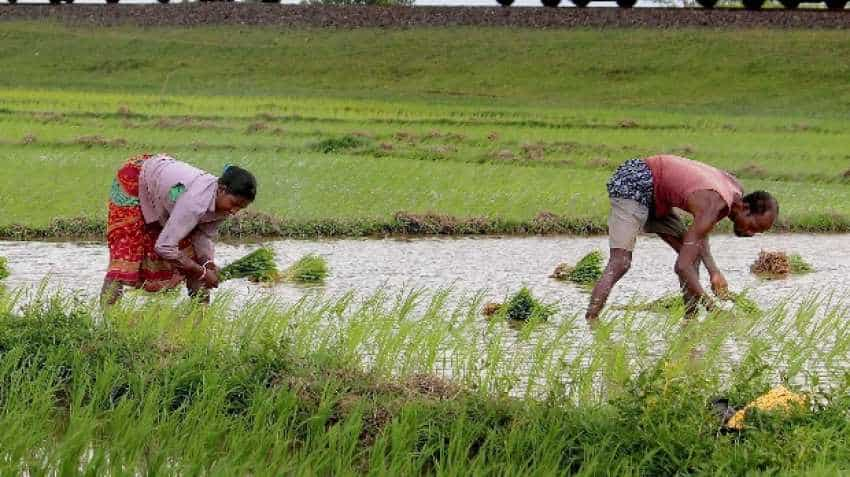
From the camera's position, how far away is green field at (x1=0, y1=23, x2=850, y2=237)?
13.0 metres

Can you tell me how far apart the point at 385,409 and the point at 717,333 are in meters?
2.06

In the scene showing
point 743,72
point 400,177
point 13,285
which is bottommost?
point 743,72

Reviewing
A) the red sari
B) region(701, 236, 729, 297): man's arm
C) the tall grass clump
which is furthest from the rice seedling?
the tall grass clump

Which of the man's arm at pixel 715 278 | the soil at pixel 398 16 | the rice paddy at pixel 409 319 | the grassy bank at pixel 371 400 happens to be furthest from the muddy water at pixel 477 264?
the soil at pixel 398 16

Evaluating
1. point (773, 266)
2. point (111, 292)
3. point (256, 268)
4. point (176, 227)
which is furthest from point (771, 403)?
point (773, 266)

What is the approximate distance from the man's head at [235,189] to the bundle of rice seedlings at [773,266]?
4.39 meters

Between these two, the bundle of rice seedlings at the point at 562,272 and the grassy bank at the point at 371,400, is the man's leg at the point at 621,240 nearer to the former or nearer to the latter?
the grassy bank at the point at 371,400

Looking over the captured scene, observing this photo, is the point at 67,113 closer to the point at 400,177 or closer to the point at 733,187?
the point at 400,177

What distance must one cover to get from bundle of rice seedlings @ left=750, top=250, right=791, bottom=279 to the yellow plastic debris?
4543mm

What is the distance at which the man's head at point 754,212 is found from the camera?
7.32 m

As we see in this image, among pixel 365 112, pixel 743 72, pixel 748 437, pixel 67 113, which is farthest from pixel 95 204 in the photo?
pixel 743 72

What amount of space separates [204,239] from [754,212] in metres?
2.80

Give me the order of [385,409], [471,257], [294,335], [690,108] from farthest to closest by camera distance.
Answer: [690,108]
[471,257]
[294,335]
[385,409]

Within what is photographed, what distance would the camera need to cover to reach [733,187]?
7527 millimetres
